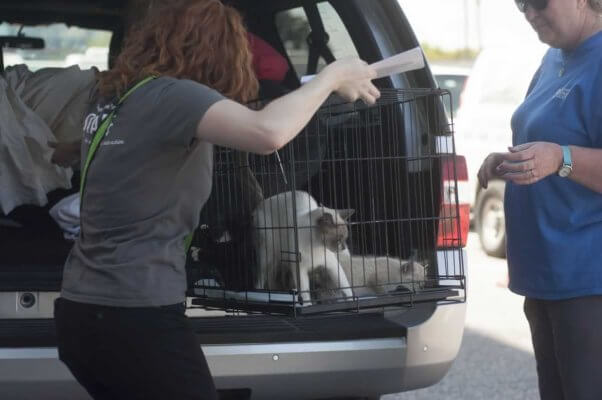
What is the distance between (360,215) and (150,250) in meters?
1.10

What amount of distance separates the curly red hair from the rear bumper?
3.89 feet

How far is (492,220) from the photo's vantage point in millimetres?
10977

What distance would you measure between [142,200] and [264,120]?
1.28ft

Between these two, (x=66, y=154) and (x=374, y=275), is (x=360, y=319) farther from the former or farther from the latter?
(x=66, y=154)

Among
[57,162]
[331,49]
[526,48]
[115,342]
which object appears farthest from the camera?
[526,48]

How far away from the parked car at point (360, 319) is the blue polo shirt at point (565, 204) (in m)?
0.23

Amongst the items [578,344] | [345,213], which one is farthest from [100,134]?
[578,344]

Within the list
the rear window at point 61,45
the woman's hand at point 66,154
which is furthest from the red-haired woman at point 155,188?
the rear window at point 61,45

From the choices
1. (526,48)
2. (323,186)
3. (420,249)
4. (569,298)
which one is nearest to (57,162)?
(323,186)

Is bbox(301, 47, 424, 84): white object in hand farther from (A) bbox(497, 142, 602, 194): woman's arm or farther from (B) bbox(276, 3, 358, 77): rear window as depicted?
(B) bbox(276, 3, 358, 77): rear window

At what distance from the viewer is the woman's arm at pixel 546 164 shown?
3.09m

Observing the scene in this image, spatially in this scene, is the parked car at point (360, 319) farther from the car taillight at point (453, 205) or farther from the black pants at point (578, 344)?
the black pants at point (578, 344)

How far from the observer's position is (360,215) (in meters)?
3.79

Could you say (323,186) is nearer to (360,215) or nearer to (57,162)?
(360,215)
